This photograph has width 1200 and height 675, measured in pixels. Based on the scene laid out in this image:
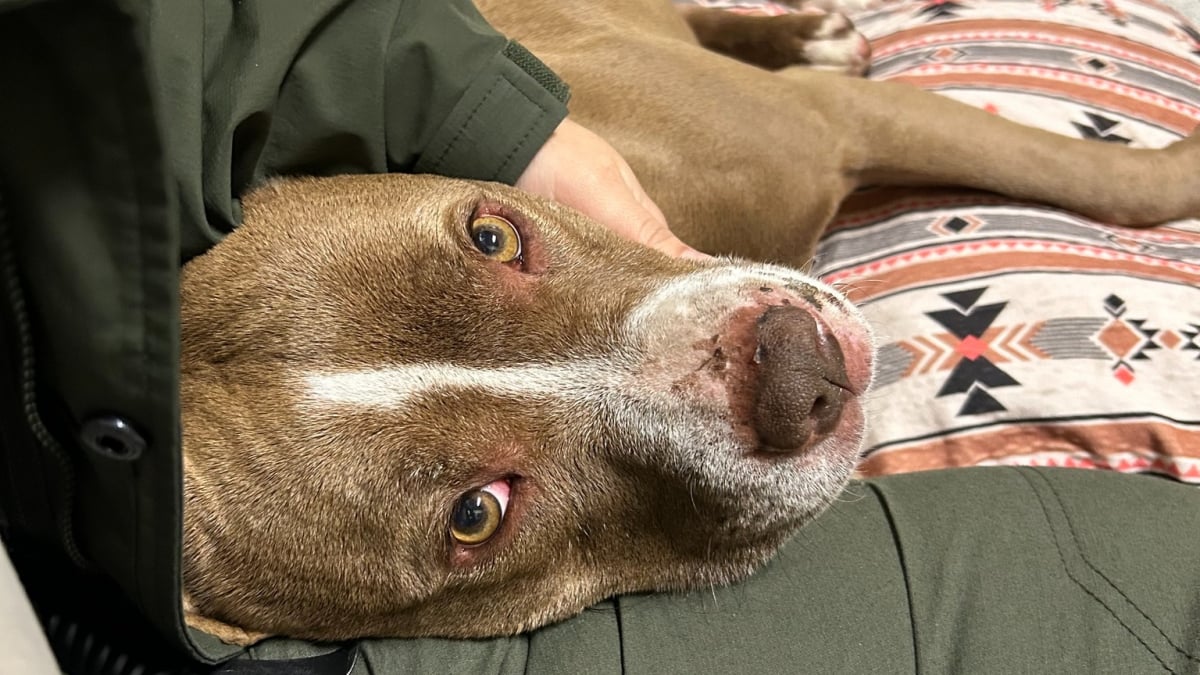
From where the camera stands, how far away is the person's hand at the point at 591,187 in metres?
2.07

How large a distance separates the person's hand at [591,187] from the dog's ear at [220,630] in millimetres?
1085

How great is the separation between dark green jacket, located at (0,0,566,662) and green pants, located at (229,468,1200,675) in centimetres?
49

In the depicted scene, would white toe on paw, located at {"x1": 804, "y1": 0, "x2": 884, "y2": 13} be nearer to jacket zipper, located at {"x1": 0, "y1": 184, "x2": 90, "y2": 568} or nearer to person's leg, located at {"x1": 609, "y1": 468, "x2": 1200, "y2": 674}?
person's leg, located at {"x1": 609, "y1": 468, "x2": 1200, "y2": 674}

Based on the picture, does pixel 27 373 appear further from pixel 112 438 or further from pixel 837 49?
pixel 837 49

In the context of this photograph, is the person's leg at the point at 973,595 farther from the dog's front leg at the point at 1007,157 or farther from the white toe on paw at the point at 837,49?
the white toe on paw at the point at 837,49

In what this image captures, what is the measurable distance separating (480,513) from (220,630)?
47 centimetres

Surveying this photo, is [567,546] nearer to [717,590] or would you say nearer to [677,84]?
[717,590]

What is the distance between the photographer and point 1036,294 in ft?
7.20

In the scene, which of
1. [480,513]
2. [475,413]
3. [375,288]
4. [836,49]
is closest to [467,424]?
[475,413]

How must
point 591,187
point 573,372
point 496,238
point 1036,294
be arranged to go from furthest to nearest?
point 1036,294
point 591,187
point 496,238
point 573,372

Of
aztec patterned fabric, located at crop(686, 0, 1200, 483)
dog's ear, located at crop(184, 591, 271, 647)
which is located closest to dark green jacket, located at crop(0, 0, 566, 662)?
dog's ear, located at crop(184, 591, 271, 647)

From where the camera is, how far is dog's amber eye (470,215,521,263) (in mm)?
1779

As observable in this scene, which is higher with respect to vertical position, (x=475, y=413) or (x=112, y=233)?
(x=112, y=233)

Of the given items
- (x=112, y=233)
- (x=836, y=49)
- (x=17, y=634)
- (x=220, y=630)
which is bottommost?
(x=220, y=630)
